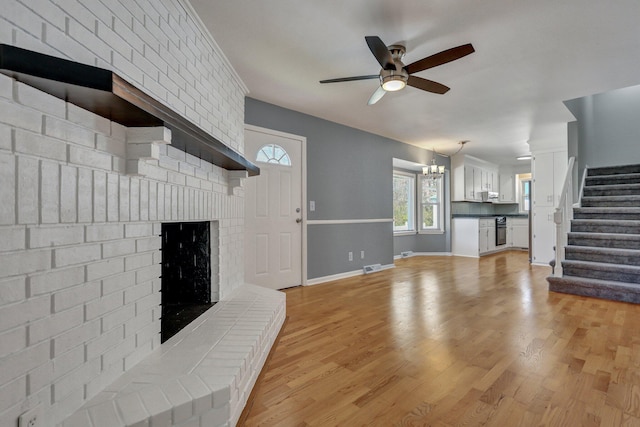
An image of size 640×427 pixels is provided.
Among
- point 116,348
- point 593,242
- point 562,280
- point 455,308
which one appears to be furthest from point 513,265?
point 116,348

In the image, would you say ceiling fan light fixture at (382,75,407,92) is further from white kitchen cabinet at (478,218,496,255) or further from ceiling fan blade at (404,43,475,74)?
white kitchen cabinet at (478,218,496,255)

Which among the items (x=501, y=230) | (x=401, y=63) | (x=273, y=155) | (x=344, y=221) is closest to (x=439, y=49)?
(x=401, y=63)

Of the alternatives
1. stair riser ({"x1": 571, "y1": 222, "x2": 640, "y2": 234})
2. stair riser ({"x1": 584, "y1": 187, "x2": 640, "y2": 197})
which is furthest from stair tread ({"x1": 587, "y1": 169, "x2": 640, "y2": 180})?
stair riser ({"x1": 571, "y1": 222, "x2": 640, "y2": 234})

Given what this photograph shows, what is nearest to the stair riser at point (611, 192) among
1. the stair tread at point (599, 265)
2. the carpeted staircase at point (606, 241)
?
the carpeted staircase at point (606, 241)

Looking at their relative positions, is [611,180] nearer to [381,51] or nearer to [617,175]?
[617,175]

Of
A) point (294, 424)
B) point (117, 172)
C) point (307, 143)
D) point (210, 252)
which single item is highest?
point (307, 143)

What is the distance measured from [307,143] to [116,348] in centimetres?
337

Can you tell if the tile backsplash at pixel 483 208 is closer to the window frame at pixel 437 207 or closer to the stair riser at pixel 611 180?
the window frame at pixel 437 207

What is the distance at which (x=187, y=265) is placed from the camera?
2402mm

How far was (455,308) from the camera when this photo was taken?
3125mm

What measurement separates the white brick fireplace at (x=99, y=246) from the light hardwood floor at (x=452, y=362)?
381 millimetres

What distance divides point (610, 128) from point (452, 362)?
5480 millimetres

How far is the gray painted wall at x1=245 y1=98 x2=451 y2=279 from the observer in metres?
4.15

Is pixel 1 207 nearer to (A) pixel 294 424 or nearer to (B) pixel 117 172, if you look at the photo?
(B) pixel 117 172
